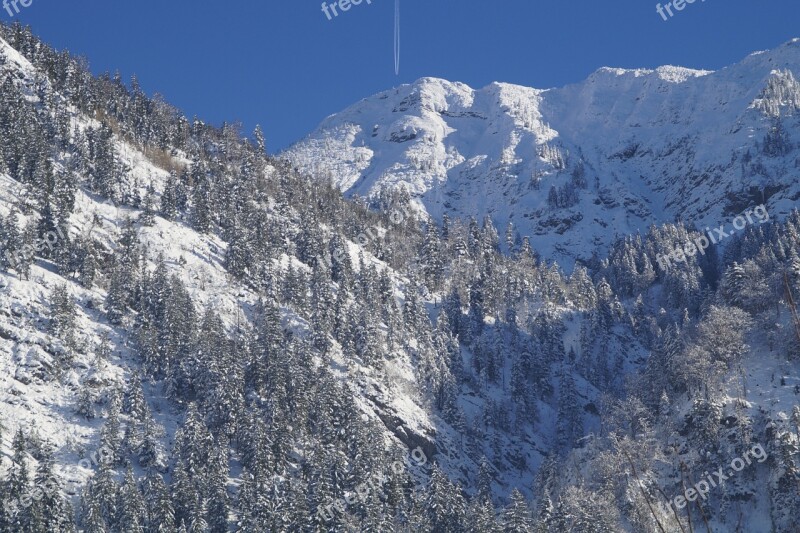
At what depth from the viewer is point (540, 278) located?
15788 centimetres

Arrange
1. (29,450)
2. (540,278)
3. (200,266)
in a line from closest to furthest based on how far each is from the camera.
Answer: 1. (29,450)
2. (200,266)
3. (540,278)

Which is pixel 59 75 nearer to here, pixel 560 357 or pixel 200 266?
pixel 200 266

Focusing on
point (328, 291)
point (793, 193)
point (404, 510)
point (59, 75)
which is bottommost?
point (404, 510)

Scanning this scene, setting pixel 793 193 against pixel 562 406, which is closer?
pixel 562 406

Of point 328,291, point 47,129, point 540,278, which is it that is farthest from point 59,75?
point 540,278

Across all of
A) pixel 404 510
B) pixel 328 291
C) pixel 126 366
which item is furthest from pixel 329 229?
pixel 404 510

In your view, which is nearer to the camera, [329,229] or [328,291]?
[328,291]

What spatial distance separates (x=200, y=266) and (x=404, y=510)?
2143 inches

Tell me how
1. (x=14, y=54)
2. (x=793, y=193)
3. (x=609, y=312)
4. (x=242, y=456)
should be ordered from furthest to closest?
(x=793, y=193) → (x=609, y=312) → (x=14, y=54) → (x=242, y=456)

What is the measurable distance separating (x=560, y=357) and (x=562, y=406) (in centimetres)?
2079

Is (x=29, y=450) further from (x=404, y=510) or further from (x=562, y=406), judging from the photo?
(x=562, y=406)

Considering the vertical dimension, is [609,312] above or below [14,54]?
below

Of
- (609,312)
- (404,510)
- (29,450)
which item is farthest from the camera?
(609,312)

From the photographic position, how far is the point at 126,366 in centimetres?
8181
